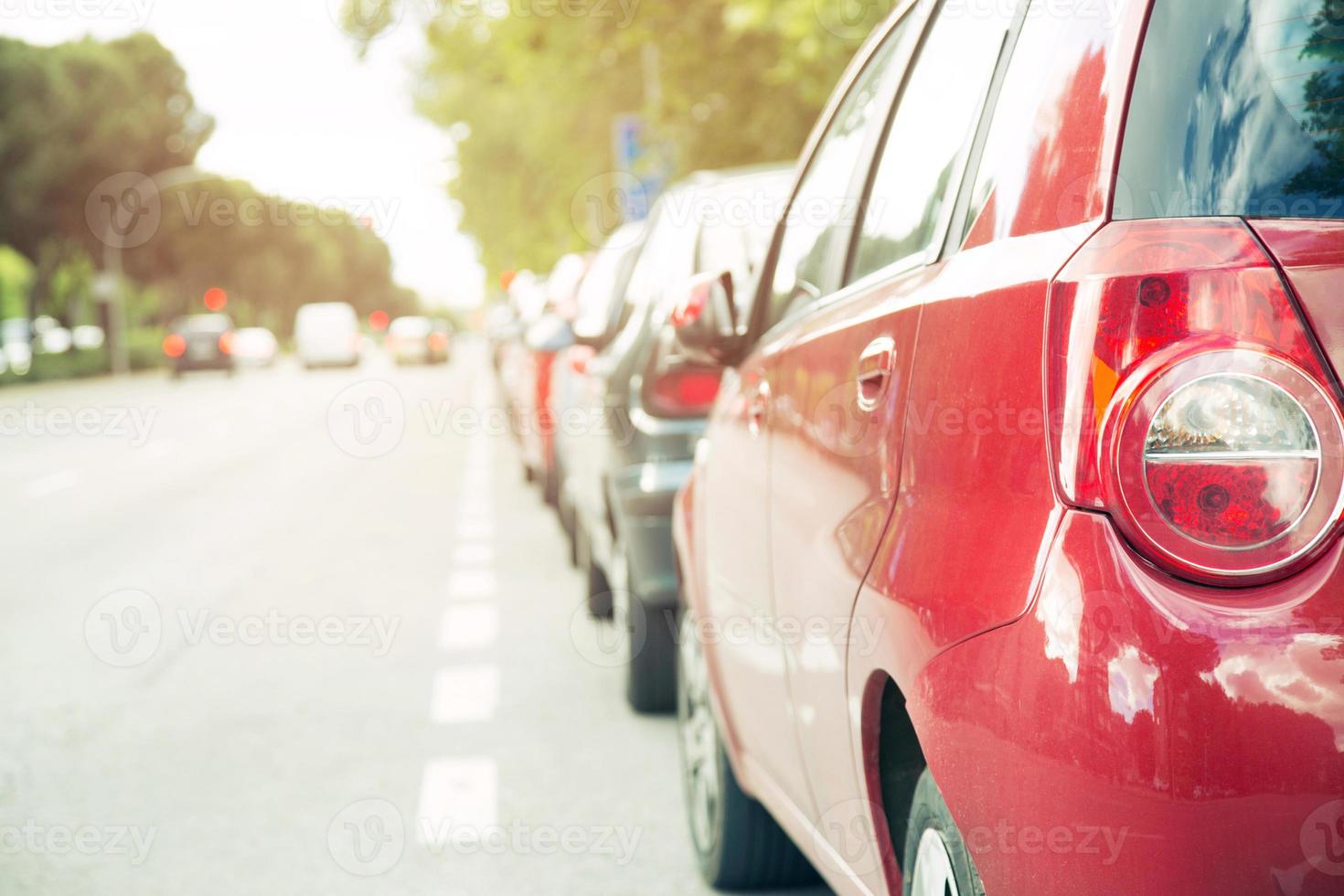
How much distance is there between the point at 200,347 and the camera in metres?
50.3

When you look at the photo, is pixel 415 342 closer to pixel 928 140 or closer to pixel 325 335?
pixel 325 335

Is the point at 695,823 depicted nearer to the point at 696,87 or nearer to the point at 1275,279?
the point at 1275,279

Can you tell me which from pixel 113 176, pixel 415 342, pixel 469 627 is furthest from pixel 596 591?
pixel 113 176

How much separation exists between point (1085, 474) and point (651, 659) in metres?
4.14

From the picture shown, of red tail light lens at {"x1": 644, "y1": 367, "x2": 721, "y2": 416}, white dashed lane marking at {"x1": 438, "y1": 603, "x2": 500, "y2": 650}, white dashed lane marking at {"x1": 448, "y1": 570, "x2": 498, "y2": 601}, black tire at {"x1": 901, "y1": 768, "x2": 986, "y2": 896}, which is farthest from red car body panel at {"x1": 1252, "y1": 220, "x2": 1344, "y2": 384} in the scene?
white dashed lane marking at {"x1": 448, "y1": 570, "x2": 498, "y2": 601}

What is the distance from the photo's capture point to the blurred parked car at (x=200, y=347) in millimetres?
49812

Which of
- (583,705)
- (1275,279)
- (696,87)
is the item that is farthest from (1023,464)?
(696,87)

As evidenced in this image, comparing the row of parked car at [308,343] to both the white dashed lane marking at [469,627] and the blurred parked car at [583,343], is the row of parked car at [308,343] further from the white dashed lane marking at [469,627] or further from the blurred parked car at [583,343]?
the white dashed lane marking at [469,627]

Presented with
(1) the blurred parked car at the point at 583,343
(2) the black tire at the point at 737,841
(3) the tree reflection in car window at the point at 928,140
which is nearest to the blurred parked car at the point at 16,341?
(1) the blurred parked car at the point at 583,343

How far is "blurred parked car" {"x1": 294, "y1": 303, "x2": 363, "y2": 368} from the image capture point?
2117 inches

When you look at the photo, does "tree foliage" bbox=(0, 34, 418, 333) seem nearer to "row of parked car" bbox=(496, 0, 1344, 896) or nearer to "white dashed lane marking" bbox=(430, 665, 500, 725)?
"white dashed lane marking" bbox=(430, 665, 500, 725)

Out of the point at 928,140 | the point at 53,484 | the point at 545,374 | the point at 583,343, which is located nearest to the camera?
the point at 928,140

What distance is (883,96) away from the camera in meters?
3.08

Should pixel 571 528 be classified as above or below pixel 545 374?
below
